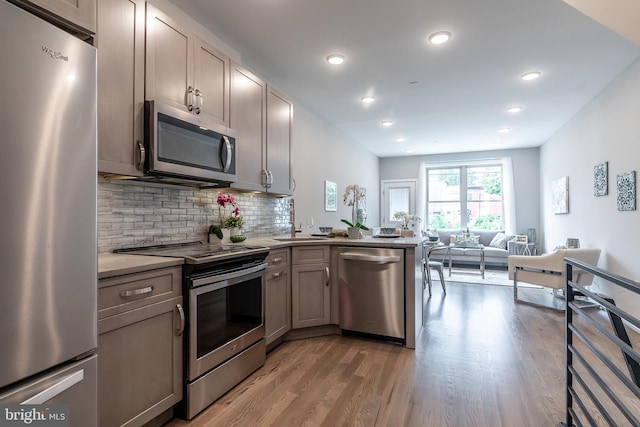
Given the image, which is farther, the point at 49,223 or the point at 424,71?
the point at 424,71

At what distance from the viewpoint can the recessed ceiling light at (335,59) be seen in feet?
10.6

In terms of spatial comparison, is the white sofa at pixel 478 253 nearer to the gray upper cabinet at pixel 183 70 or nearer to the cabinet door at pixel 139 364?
the gray upper cabinet at pixel 183 70

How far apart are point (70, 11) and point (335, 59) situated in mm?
2470

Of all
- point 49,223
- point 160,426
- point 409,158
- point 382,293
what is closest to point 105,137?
point 49,223

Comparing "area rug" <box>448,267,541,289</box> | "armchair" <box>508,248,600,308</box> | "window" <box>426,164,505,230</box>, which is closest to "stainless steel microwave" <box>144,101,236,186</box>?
"armchair" <box>508,248,600,308</box>

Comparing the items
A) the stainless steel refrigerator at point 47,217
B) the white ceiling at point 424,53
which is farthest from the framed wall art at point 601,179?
the stainless steel refrigerator at point 47,217

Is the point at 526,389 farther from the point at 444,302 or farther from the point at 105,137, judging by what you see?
the point at 105,137

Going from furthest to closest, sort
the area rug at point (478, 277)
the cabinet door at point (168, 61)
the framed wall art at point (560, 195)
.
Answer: the area rug at point (478, 277)
the framed wall art at point (560, 195)
the cabinet door at point (168, 61)

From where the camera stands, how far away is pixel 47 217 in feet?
3.36

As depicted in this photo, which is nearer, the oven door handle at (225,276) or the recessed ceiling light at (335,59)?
the oven door handle at (225,276)

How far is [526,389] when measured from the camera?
216cm

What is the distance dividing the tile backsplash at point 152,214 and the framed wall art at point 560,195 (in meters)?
5.34

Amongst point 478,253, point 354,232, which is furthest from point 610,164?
point 478,253

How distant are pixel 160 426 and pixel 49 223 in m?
1.32
